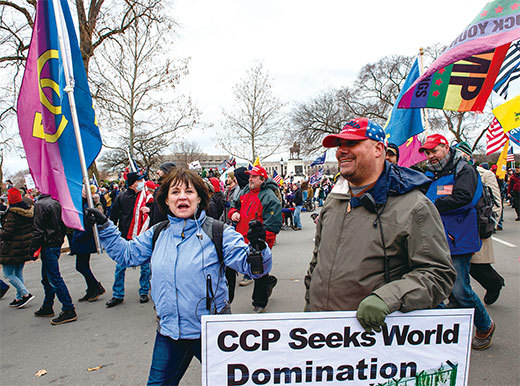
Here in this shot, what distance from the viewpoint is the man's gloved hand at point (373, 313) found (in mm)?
1668

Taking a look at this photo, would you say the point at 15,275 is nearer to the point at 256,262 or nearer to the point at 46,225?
the point at 46,225

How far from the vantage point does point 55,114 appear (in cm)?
321

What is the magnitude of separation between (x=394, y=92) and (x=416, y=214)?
126 ft

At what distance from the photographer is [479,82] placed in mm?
3615

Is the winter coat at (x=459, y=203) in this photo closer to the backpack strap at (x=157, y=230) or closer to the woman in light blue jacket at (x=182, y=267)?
the woman in light blue jacket at (x=182, y=267)

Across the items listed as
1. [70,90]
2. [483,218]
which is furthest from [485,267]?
[70,90]

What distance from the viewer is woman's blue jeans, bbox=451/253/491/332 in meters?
3.47

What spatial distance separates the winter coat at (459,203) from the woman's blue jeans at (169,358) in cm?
261

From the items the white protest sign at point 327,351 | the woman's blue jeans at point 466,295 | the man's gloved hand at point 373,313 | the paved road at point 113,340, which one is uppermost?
the man's gloved hand at point 373,313

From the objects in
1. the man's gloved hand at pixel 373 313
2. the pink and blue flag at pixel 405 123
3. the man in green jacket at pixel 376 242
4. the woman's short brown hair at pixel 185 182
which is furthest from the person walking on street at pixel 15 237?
the pink and blue flag at pixel 405 123

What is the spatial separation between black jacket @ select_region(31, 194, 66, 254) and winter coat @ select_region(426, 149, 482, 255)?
4685 mm

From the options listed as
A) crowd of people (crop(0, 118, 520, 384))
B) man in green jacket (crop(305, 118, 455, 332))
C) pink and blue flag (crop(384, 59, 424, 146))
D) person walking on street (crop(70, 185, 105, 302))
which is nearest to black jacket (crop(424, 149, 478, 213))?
crowd of people (crop(0, 118, 520, 384))

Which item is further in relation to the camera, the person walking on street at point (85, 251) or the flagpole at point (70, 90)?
the person walking on street at point (85, 251)

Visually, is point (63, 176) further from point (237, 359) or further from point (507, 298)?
point (507, 298)
